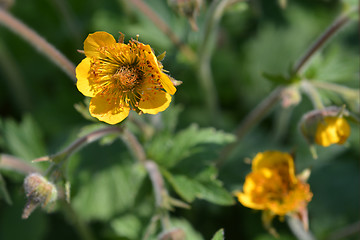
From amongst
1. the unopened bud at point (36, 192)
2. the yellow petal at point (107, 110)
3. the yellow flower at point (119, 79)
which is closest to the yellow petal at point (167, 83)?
the yellow flower at point (119, 79)

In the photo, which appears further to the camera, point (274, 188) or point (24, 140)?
point (24, 140)

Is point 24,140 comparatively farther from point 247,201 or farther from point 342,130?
point 342,130

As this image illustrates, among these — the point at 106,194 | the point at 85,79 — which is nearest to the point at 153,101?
the point at 85,79

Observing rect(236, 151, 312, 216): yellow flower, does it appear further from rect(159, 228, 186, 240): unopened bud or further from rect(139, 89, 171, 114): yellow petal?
rect(139, 89, 171, 114): yellow petal

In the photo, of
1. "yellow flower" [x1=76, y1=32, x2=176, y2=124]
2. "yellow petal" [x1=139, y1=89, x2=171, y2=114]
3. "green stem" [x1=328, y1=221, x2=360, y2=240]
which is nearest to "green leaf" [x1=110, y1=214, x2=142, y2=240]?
"yellow flower" [x1=76, y1=32, x2=176, y2=124]

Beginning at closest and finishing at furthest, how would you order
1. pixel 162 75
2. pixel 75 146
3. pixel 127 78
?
1. pixel 162 75
2. pixel 127 78
3. pixel 75 146

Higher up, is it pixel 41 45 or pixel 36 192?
pixel 41 45
